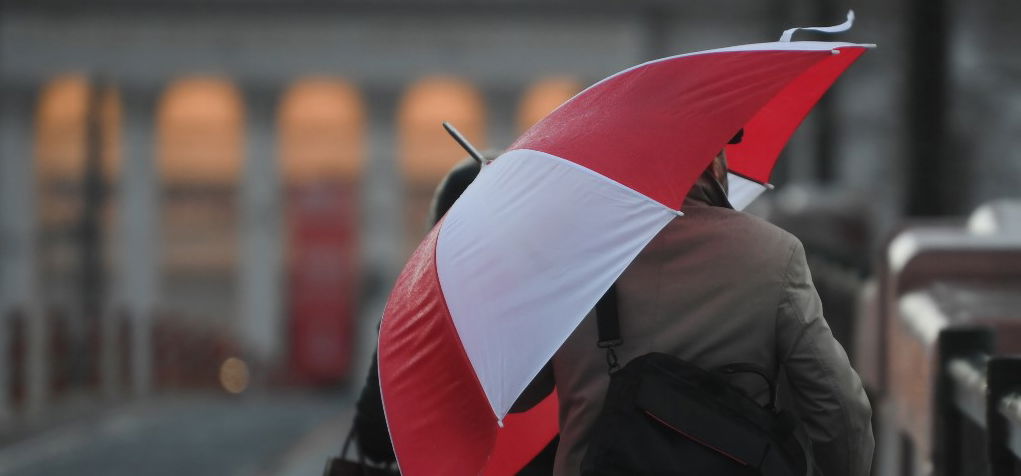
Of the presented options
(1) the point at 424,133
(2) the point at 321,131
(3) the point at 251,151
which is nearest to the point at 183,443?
(1) the point at 424,133

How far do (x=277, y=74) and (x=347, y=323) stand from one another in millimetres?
5284

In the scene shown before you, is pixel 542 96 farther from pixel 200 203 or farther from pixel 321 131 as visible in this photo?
pixel 200 203

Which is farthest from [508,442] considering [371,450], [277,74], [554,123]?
[277,74]

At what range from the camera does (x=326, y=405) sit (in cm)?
1916

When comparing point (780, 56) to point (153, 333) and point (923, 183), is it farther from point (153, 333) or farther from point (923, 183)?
point (153, 333)

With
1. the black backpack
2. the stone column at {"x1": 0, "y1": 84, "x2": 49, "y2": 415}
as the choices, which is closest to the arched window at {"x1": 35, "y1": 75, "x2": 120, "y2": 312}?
the stone column at {"x1": 0, "y1": 84, "x2": 49, "y2": 415}

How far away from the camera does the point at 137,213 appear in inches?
1190

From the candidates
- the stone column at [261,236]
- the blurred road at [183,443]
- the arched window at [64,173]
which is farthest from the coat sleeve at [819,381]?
the stone column at [261,236]

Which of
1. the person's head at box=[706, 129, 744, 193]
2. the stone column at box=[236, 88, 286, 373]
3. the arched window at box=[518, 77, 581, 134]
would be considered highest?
the person's head at box=[706, 129, 744, 193]

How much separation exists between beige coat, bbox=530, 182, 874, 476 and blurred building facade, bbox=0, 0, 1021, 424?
2262 centimetres

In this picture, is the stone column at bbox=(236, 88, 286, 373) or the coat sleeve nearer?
the coat sleeve

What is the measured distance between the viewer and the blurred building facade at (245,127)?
27.8 metres

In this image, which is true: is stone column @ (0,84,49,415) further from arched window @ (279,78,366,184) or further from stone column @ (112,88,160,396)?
arched window @ (279,78,366,184)

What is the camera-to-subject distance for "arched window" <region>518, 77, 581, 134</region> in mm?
29656
